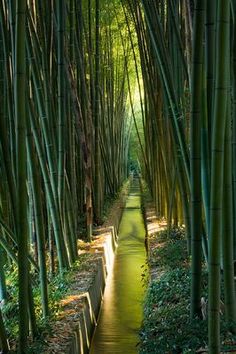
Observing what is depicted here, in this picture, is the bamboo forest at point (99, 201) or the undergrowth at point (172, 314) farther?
the undergrowth at point (172, 314)

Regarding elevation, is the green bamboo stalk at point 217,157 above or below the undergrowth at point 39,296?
above

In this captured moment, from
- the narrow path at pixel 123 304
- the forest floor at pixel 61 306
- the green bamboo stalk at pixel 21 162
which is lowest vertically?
the narrow path at pixel 123 304

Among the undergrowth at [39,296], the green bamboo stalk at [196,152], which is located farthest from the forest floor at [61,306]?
the green bamboo stalk at [196,152]

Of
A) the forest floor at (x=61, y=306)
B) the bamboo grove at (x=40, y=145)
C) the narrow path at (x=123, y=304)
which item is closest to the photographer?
the bamboo grove at (x=40, y=145)

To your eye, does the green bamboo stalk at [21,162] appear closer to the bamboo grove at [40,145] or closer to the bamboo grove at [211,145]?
the bamboo grove at [40,145]

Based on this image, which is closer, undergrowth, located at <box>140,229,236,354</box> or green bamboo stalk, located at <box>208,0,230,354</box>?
green bamboo stalk, located at <box>208,0,230,354</box>

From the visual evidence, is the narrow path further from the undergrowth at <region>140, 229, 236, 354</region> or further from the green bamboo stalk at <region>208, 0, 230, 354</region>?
the green bamboo stalk at <region>208, 0, 230, 354</region>

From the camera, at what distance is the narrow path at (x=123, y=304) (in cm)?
317

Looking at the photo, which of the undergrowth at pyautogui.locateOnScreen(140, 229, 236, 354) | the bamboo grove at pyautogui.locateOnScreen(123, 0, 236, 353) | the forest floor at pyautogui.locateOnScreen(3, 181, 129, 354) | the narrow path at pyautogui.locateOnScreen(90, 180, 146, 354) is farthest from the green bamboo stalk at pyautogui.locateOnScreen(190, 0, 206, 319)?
the narrow path at pyautogui.locateOnScreen(90, 180, 146, 354)

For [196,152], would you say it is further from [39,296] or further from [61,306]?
[39,296]

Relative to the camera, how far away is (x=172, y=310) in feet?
8.61

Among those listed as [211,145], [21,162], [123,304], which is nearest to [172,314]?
[211,145]

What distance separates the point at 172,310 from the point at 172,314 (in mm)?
77

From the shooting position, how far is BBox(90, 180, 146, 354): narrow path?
3172 millimetres
